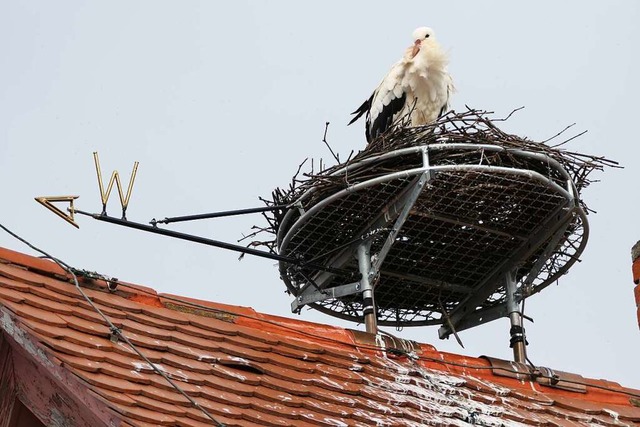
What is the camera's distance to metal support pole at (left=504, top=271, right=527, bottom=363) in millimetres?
8727

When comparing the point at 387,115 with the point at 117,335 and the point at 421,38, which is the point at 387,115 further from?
the point at 117,335

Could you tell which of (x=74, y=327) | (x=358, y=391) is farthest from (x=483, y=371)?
(x=74, y=327)

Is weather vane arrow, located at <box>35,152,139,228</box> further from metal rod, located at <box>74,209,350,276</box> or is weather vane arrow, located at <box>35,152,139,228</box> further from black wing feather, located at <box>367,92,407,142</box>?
black wing feather, located at <box>367,92,407,142</box>

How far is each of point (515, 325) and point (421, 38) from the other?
4557mm

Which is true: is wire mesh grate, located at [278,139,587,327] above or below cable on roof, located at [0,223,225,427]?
above

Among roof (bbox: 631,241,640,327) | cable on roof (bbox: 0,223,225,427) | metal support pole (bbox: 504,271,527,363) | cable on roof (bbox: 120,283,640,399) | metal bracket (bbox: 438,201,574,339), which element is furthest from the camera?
metal bracket (bbox: 438,201,574,339)

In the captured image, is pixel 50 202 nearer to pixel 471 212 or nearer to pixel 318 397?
pixel 318 397

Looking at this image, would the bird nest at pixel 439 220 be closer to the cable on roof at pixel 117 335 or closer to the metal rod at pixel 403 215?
the metal rod at pixel 403 215

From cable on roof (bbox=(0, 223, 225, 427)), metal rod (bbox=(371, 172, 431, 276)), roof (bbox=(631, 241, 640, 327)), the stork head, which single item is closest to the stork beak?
the stork head

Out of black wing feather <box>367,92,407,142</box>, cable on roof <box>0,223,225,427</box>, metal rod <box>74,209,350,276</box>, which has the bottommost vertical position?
cable on roof <box>0,223,225,427</box>

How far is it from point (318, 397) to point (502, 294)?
337cm

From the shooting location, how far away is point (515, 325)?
8.92m

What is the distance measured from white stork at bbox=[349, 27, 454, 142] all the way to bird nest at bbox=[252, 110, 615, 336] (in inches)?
105

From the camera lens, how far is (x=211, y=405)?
5875mm
